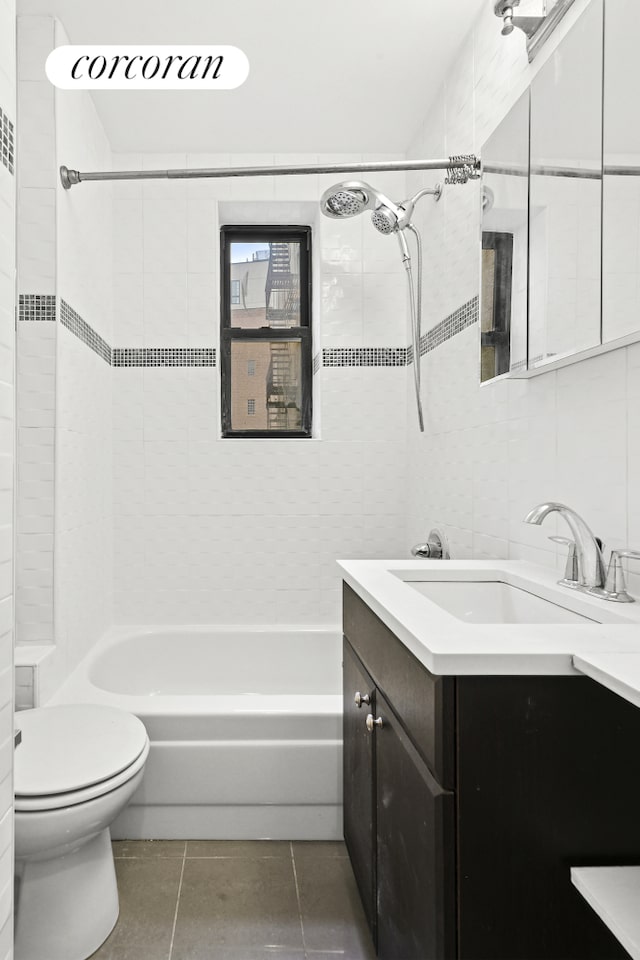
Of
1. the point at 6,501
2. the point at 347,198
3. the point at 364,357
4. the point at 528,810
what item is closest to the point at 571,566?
the point at 528,810

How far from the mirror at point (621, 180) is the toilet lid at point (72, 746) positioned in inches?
56.5

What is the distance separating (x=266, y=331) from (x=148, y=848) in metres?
2.17

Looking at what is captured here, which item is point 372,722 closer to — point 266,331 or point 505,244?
point 505,244

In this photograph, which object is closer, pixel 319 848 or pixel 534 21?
pixel 534 21

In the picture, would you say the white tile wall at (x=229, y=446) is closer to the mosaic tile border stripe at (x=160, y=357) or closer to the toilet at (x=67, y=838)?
the mosaic tile border stripe at (x=160, y=357)

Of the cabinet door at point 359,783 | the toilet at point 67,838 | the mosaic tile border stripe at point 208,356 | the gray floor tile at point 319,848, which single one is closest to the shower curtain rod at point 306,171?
the mosaic tile border stripe at point 208,356

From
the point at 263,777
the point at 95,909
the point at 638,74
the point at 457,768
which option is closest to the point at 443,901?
the point at 457,768

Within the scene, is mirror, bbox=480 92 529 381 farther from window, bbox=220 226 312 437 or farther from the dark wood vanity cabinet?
window, bbox=220 226 312 437

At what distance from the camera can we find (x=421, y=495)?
2684 mm

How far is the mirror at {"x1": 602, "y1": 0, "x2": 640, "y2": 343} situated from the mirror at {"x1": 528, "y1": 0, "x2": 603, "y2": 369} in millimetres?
27

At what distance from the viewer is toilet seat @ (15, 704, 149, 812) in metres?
1.37

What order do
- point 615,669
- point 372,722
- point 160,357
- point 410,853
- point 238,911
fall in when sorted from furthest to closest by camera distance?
point 160,357 < point 238,911 < point 372,722 < point 410,853 < point 615,669

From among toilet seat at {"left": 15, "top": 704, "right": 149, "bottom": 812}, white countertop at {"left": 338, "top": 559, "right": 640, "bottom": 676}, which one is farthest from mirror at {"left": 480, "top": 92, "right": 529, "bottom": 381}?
toilet seat at {"left": 15, "top": 704, "right": 149, "bottom": 812}

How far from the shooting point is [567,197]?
4.33 ft
